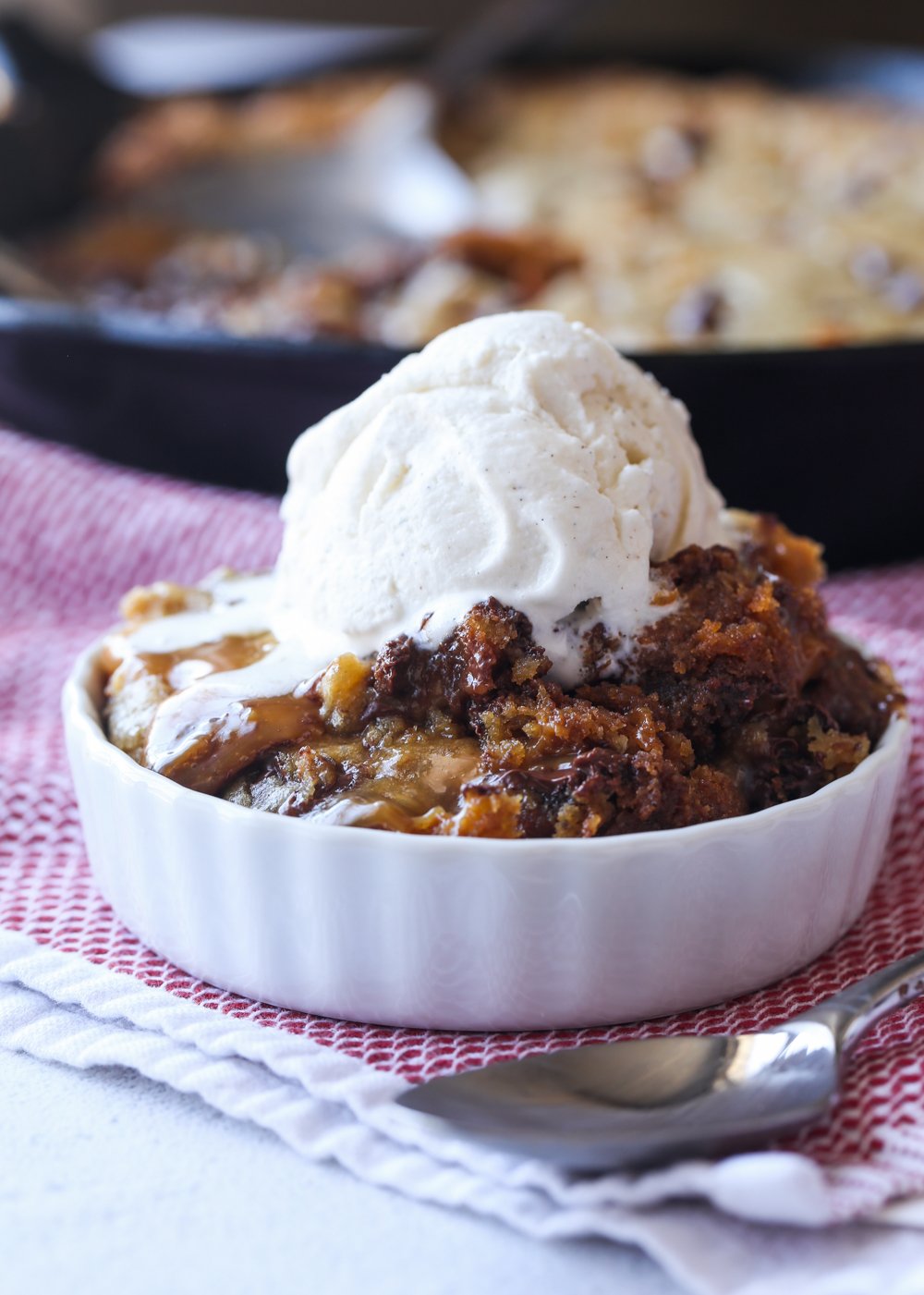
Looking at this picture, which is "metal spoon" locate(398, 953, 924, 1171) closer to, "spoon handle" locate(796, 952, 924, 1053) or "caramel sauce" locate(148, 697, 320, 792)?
"spoon handle" locate(796, 952, 924, 1053)

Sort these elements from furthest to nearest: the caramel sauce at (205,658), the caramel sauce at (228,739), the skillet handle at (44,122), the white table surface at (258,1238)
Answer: the skillet handle at (44,122) → the caramel sauce at (205,658) → the caramel sauce at (228,739) → the white table surface at (258,1238)

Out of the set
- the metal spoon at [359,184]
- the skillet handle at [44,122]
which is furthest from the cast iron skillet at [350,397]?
the skillet handle at [44,122]

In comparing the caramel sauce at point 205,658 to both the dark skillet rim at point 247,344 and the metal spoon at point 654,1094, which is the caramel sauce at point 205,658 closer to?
the metal spoon at point 654,1094

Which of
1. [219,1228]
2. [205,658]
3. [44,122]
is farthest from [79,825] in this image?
[44,122]

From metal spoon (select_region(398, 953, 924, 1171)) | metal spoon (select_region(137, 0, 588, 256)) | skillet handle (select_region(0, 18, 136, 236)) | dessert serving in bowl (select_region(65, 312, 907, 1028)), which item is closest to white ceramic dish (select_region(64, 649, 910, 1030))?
dessert serving in bowl (select_region(65, 312, 907, 1028))

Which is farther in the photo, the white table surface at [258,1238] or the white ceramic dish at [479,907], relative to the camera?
the white ceramic dish at [479,907]

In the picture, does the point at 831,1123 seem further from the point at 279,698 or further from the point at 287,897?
the point at 279,698

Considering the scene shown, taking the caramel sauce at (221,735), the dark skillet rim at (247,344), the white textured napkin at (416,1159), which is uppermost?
the caramel sauce at (221,735)
